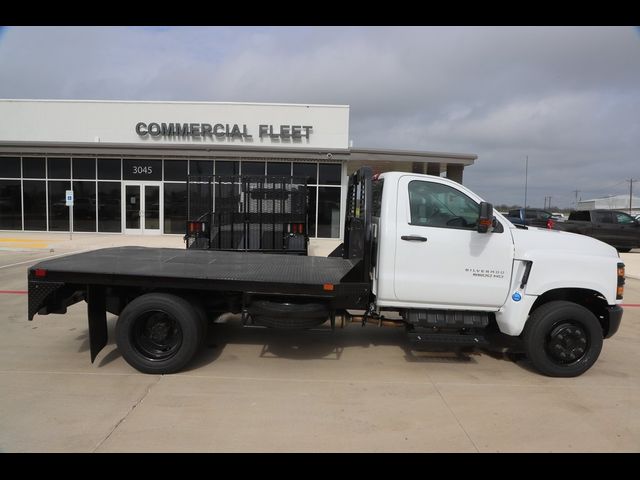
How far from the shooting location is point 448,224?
493cm

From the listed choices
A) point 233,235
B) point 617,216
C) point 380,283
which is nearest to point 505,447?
point 380,283

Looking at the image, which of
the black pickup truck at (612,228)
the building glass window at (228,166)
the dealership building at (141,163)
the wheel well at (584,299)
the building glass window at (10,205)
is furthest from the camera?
the building glass window at (10,205)

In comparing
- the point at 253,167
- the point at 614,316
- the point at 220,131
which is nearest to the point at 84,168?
the point at 220,131

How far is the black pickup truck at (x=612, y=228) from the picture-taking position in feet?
61.3

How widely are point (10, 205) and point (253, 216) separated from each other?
16718mm

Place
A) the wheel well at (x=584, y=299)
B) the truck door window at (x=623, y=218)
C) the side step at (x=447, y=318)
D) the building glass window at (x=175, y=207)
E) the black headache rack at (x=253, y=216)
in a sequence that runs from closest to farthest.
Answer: the side step at (x=447, y=318) → the wheel well at (x=584, y=299) → the black headache rack at (x=253, y=216) → the truck door window at (x=623, y=218) → the building glass window at (x=175, y=207)

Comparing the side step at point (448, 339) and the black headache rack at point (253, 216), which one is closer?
the side step at point (448, 339)

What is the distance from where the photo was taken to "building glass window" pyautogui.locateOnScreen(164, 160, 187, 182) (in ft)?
66.5

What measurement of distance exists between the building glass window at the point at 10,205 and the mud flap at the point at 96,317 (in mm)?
19711

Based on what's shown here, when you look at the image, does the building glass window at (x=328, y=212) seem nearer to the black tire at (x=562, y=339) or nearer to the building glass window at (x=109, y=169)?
the building glass window at (x=109, y=169)

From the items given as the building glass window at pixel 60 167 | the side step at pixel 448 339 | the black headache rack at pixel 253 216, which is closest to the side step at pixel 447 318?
the side step at pixel 448 339

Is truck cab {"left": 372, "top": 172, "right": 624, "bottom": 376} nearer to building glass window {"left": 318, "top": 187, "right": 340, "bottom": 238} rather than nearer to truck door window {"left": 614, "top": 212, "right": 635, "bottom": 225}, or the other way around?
building glass window {"left": 318, "top": 187, "right": 340, "bottom": 238}

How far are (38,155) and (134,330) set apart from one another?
19.5m
